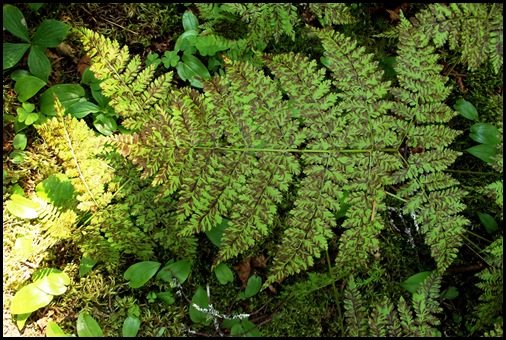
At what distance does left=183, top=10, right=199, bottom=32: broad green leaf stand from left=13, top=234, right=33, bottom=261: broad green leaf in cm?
195

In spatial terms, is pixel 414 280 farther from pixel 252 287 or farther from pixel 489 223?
pixel 252 287

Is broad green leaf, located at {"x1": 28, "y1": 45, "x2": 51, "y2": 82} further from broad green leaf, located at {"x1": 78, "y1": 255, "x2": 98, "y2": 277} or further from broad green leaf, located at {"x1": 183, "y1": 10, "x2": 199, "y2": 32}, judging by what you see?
broad green leaf, located at {"x1": 78, "y1": 255, "x2": 98, "y2": 277}

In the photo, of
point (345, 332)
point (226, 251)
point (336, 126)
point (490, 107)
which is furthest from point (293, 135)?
point (490, 107)

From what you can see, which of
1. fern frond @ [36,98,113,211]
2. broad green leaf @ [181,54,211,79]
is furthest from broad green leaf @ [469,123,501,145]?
fern frond @ [36,98,113,211]

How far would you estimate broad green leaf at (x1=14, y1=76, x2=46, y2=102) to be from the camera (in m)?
3.27

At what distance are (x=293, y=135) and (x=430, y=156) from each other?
919mm

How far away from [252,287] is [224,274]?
23cm

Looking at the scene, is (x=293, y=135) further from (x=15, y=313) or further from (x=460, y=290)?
(x=15, y=313)

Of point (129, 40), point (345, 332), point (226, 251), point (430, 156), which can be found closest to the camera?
point (226, 251)

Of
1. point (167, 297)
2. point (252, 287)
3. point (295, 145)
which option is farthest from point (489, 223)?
point (167, 297)

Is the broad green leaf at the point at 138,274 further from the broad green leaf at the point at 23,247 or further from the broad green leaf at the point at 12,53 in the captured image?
the broad green leaf at the point at 12,53

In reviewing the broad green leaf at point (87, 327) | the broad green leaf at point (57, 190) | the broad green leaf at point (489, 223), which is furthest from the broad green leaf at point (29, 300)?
the broad green leaf at point (489, 223)

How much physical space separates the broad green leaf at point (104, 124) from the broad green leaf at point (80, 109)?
0.23 ft

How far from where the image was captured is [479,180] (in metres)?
3.48
